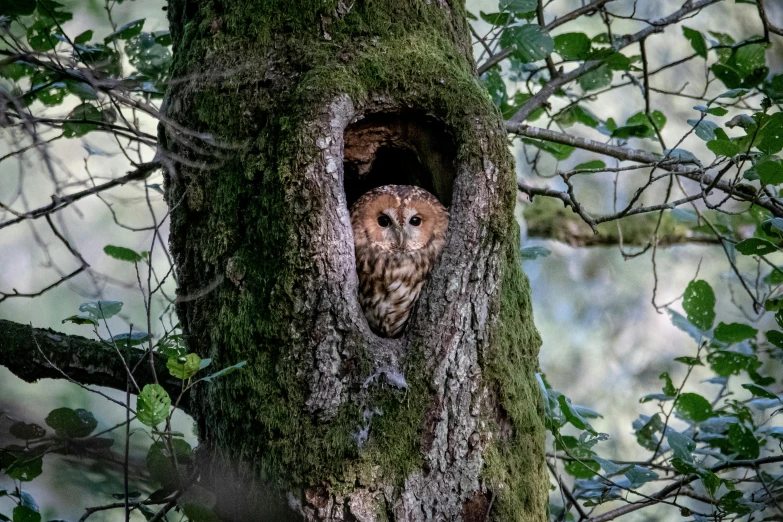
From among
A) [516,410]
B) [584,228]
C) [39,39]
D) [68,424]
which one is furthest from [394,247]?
[584,228]

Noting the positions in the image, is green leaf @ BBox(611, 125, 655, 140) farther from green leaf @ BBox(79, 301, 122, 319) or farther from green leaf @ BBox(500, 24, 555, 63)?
green leaf @ BBox(79, 301, 122, 319)

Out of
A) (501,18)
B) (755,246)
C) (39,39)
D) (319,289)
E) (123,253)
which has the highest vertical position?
(501,18)

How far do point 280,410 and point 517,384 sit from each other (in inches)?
25.5

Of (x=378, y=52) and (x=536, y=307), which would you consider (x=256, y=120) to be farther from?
(x=536, y=307)

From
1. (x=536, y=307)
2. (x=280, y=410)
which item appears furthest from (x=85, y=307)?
(x=536, y=307)

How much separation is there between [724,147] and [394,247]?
1.15 metres

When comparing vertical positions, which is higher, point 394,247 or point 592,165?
point 592,165

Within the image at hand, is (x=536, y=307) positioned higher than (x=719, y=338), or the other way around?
(x=536, y=307)

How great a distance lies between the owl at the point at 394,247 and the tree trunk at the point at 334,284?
44 centimetres

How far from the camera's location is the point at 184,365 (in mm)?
1747

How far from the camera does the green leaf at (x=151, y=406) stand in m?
1.68

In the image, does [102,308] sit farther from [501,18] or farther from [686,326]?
[686,326]

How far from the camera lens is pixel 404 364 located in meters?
1.90

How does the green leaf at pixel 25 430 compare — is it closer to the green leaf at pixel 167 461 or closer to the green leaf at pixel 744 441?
the green leaf at pixel 167 461
